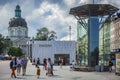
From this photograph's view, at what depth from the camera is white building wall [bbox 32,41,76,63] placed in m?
72.9

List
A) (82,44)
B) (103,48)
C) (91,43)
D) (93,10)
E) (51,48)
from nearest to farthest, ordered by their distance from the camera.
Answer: (93,10) → (91,43) → (103,48) → (82,44) → (51,48)

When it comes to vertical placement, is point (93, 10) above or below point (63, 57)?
above

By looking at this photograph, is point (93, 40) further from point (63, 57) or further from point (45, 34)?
point (45, 34)

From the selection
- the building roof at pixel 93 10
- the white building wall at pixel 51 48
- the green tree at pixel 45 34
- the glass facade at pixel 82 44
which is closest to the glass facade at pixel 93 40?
the building roof at pixel 93 10

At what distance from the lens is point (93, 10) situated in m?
49.1

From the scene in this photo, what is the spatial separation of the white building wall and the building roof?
22884 millimetres

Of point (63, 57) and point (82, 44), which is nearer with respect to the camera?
point (82, 44)

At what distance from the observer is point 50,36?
14100cm

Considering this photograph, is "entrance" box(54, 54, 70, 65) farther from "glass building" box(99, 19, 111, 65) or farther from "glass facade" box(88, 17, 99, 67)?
"glass facade" box(88, 17, 99, 67)

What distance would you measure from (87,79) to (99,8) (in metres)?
19.3

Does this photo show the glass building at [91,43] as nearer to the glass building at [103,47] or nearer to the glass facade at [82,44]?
the glass facade at [82,44]

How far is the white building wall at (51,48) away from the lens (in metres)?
72.9

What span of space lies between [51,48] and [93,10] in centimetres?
2551

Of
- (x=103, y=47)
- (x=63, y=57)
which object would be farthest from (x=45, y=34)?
(x=103, y=47)
